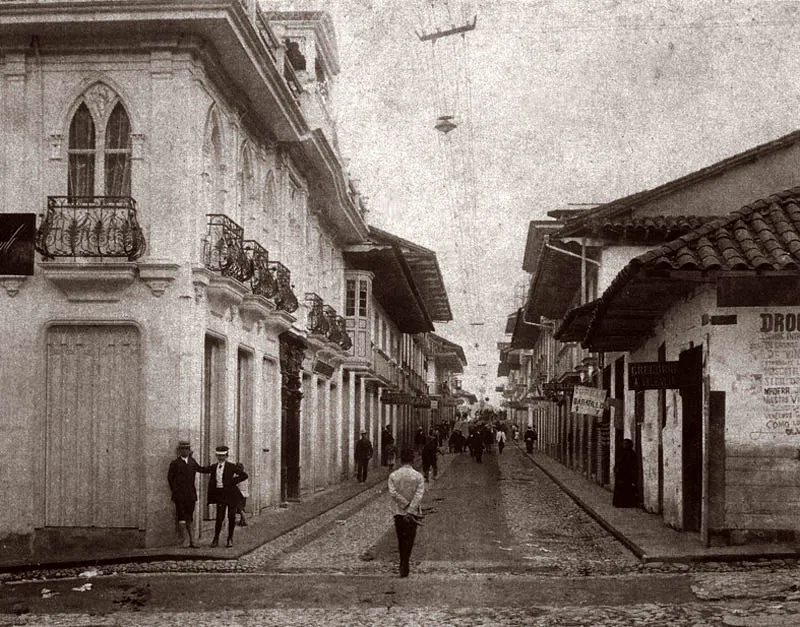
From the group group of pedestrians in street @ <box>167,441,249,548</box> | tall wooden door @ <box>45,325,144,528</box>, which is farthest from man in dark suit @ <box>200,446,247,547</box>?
tall wooden door @ <box>45,325,144,528</box>

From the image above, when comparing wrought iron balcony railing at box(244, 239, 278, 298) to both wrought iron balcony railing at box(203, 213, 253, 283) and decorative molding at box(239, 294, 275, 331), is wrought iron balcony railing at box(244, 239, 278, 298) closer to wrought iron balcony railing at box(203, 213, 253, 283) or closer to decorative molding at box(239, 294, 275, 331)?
decorative molding at box(239, 294, 275, 331)

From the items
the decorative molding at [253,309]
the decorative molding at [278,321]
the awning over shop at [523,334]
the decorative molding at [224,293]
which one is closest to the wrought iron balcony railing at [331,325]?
the decorative molding at [278,321]

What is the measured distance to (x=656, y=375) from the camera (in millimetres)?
16672

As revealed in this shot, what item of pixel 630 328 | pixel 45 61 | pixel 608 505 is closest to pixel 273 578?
pixel 45 61

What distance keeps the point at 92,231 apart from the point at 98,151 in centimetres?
135

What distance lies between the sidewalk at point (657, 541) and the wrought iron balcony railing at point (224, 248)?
687 centimetres

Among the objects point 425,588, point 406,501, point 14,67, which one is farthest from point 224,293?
point 425,588

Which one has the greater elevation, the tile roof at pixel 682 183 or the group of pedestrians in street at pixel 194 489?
the tile roof at pixel 682 183

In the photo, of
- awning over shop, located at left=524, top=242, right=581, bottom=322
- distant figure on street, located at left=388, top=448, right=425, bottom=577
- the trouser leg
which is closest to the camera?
the trouser leg

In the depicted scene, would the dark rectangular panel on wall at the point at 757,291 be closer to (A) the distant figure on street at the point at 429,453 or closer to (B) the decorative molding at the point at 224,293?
(B) the decorative molding at the point at 224,293

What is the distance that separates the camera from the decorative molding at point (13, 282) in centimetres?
1652

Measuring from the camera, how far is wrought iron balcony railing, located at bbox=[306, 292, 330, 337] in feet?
86.3

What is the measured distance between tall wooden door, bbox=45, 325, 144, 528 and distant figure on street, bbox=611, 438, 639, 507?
1038cm

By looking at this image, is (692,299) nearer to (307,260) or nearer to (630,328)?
(630,328)
